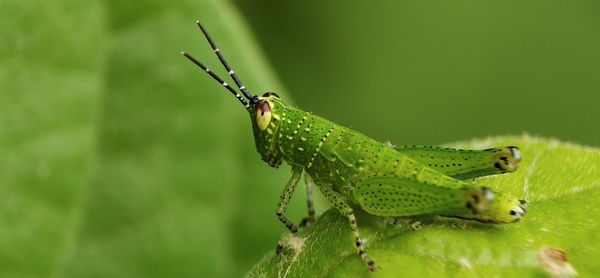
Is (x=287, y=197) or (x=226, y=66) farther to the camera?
(x=226, y=66)

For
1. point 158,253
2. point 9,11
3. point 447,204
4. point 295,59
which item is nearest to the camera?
point 447,204

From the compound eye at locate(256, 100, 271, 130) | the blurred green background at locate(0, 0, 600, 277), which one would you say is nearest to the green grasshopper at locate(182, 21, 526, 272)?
the compound eye at locate(256, 100, 271, 130)

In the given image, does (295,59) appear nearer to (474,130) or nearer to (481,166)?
(474,130)

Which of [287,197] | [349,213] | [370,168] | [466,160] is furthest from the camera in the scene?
[287,197]

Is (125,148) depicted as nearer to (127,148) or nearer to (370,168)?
(127,148)

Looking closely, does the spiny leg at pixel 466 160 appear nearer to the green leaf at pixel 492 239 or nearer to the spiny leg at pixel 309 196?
the green leaf at pixel 492 239

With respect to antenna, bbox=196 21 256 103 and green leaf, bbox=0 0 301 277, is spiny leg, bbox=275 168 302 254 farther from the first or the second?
antenna, bbox=196 21 256 103

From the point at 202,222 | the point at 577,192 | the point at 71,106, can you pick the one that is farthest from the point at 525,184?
the point at 71,106

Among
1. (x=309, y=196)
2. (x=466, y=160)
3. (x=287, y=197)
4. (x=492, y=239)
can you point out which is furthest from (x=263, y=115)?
(x=492, y=239)
